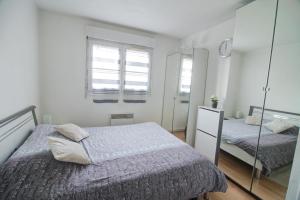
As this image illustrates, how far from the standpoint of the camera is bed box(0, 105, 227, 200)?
3.73 ft

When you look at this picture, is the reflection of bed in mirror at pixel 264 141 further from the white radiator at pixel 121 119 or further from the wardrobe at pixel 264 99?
the white radiator at pixel 121 119

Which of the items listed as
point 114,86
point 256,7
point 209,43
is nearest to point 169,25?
point 209,43

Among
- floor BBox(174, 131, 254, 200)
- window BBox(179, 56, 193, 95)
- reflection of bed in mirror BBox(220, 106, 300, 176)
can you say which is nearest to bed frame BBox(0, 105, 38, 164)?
floor BBox(174, 131, 254, 200)

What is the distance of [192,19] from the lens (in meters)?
2.59

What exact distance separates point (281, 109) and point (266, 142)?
0.44m

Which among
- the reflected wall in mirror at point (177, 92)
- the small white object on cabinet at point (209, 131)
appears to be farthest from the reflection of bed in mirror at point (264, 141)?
the reflected wall in mirror at point (177, 92)

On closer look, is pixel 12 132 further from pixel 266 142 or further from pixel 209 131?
pixel 266 142

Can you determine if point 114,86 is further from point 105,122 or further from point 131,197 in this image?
point 131,197

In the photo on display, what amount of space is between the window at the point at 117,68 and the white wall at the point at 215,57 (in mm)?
1188

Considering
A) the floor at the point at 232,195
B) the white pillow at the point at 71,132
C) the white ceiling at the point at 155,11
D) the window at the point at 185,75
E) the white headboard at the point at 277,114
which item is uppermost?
the white ceiling at the point at 155,11

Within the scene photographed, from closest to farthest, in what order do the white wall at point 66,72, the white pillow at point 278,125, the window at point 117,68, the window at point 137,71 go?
the white pillow at point 278,125 → the white wall at point 66,72 → the window at point 117,68 → the window at point 137,71

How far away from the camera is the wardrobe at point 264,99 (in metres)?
1.59

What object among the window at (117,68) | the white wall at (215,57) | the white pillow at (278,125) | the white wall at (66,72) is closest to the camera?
the white pillow at (278,125)

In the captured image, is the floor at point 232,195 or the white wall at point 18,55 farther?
the floor at point 232,195
